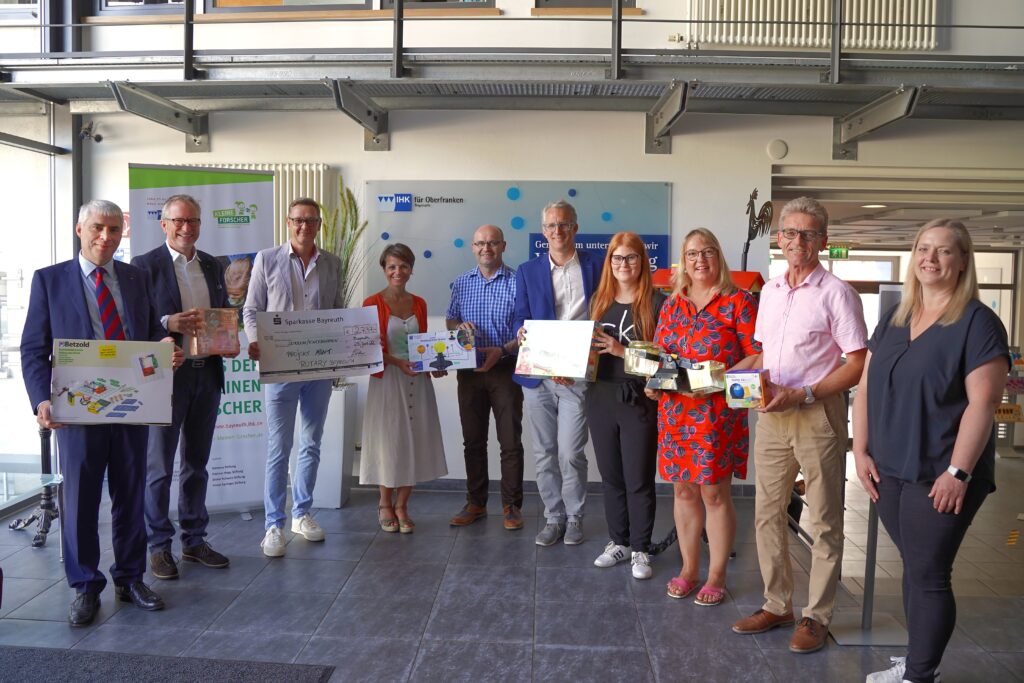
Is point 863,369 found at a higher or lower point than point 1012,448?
higher

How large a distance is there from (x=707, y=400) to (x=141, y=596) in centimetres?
276

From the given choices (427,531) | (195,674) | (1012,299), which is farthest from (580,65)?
(1012,299)

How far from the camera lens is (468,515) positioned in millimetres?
4840

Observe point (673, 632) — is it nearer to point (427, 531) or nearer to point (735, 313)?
point (735, 313)

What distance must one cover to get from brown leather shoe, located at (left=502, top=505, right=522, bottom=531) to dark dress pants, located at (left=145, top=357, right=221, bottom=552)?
1.79 meters

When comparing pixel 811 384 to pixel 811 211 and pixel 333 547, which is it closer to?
pixel 811 211

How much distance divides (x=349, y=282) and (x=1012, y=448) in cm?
785

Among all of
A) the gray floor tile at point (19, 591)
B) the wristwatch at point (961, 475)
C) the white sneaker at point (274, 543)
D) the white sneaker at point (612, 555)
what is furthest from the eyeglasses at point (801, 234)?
the gray floor tile at point (19, 591)

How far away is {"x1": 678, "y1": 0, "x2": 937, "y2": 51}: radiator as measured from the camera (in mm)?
5309

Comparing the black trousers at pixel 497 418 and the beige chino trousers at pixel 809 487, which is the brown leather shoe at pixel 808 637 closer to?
the beige chino trousers at pixel 809 487

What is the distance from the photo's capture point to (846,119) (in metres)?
5.49

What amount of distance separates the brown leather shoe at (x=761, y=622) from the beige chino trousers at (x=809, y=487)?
0.04 m

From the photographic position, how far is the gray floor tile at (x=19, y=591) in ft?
11.5

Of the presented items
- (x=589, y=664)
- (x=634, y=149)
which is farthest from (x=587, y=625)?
(x=634, y=149)
